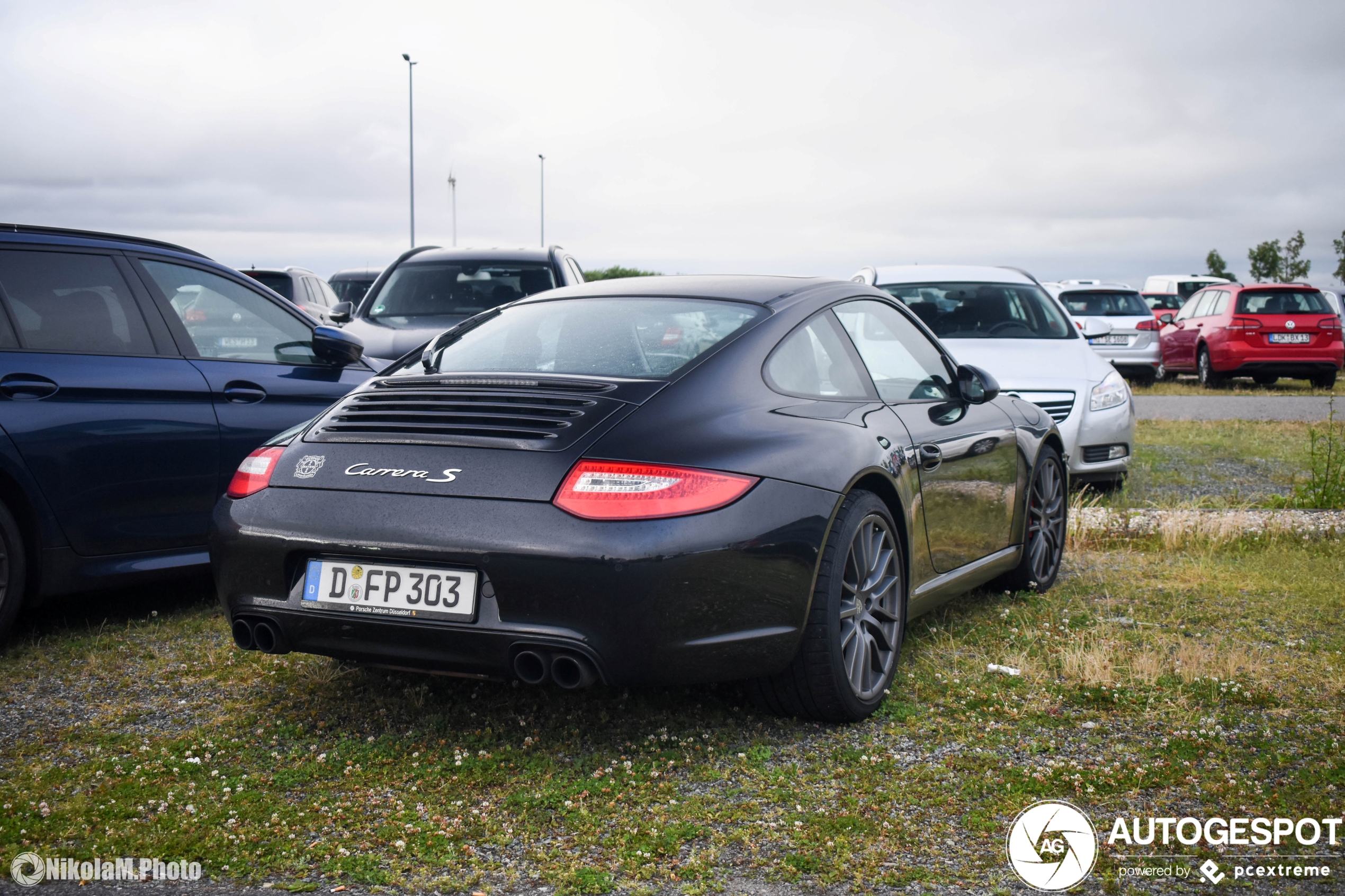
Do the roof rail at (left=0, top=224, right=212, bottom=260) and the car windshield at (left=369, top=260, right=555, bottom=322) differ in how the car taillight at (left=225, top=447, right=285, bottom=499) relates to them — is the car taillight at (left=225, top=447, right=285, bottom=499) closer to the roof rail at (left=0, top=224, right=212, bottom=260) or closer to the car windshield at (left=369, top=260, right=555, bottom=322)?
the roof rail at (left=0, top=224, right=212, bottom=260)

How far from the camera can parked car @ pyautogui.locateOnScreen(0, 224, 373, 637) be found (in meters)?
4.59

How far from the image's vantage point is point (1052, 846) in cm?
299

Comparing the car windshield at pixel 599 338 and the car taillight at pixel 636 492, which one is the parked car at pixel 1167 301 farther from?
the car taillight at pixel 636 492

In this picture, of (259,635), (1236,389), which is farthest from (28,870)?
(1236,389)

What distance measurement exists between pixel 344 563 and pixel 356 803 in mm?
648

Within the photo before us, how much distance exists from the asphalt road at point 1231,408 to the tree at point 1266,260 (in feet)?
191

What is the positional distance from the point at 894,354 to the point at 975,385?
0.41m

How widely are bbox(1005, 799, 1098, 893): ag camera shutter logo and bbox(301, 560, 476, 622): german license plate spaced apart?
1.51 meters

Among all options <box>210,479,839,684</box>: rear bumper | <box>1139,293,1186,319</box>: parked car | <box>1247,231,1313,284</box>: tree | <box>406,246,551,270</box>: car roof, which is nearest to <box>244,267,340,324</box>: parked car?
<box>406,246,551,270</box>: car roof

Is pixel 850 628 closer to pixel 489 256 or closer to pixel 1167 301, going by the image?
pixel 489 256

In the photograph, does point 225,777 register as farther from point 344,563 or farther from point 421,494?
point 421,494

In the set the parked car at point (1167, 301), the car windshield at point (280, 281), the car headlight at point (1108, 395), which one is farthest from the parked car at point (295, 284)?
the parked car at point (1167, 301)

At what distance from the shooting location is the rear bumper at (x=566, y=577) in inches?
125

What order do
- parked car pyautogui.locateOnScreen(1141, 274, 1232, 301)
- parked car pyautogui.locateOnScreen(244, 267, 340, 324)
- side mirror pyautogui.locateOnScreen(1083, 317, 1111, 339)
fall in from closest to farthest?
1. parked car pyautogui.locateOnScreen(244, 267, 340, 324)
2. side mirror pyautogui.locateOnScreen(1083, 317, 1111, 339)
3. parked car pyautogui.locateOnScreen(1141, 274, 1232, 301)
